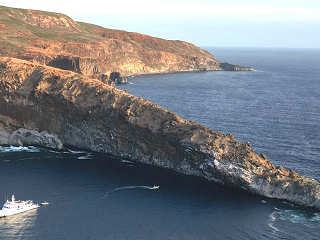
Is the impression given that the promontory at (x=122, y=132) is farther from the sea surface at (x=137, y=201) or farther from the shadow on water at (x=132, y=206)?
the shadow on water at (x=132, y=206)

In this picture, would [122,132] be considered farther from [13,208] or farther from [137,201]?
[13,208]

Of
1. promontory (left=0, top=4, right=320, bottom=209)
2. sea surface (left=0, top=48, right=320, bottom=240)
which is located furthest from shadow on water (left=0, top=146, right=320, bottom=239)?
promontory (left=0, top=4, right=320, bottom=209)

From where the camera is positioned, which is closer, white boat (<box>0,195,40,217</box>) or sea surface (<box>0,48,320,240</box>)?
sea surface (<box>0,48,320,240</box>)

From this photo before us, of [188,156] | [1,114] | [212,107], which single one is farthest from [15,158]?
[212,107]

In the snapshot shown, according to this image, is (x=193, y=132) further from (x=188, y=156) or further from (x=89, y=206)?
(x=89, y=206)

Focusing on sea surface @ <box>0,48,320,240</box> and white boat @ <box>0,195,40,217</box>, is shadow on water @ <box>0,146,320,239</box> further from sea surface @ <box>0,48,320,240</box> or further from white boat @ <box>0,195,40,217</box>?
white boat @ <box>0,195,40,217</box>

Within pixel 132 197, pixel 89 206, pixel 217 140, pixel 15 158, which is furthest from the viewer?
pixel 15 158

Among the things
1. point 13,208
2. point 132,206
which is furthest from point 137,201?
point 13,208

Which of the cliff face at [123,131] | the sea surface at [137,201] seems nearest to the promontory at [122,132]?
the cliff face at [123,131]
